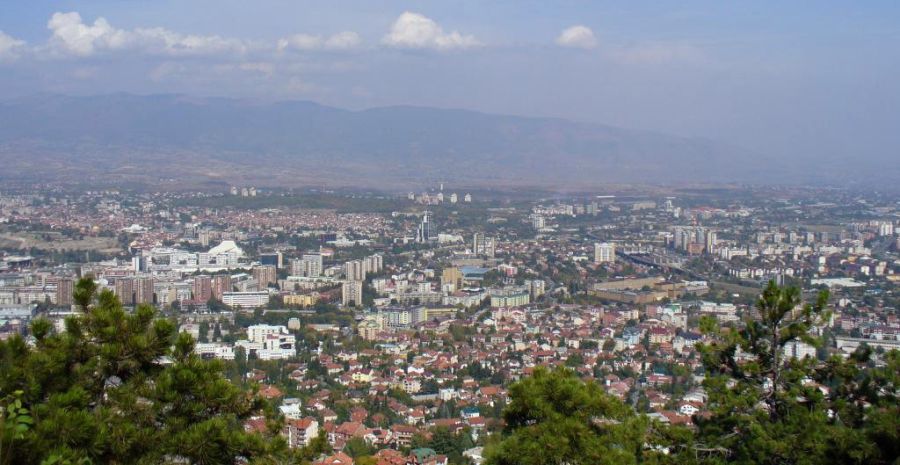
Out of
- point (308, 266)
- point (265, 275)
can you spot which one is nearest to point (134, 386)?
point (265, 275)

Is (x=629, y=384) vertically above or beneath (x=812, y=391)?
beneath

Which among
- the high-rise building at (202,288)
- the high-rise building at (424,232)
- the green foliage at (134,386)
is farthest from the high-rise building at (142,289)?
the green foliage at (134,386)

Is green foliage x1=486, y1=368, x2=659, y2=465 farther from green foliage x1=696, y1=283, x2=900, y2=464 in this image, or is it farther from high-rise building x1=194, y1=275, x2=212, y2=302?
high-rise building x1=194, y1=275, x2=212, y2=302

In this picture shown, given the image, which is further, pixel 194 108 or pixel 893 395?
pixel 194 108

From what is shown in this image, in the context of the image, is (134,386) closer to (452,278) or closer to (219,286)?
(219,286)

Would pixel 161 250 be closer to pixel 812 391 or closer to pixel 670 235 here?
pixel 670 235

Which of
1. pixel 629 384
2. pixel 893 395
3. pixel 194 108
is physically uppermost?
pixel 194 108

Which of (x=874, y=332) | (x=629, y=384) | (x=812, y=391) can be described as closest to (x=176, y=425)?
(x=812, y=391)
